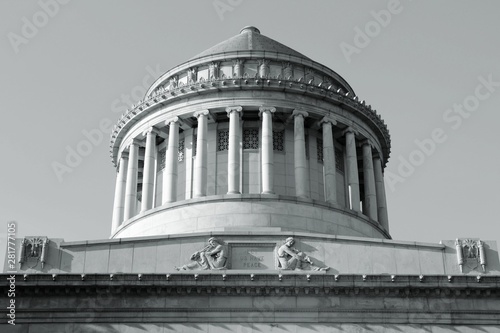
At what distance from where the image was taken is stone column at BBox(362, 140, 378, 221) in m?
39.0

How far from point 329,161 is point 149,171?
9061 mm

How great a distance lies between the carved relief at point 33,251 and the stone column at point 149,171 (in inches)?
385

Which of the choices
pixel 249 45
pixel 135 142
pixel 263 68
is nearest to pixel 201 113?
pixel 263 68

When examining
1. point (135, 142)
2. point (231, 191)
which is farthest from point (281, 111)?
point (135, 142)

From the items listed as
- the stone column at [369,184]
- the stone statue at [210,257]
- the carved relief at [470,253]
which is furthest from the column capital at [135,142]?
the carved relief at [470,253]

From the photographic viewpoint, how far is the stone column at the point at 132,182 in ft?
126

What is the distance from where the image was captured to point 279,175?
36969mm

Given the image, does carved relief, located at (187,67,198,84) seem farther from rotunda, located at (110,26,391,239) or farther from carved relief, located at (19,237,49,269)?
carved relief, located at (19,237,49,269)

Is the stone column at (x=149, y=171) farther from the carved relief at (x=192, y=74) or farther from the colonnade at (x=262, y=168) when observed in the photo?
the carved relief at (x=192, y=74)

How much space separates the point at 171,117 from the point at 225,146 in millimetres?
3185

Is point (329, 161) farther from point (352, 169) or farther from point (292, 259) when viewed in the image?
point (292, 259)

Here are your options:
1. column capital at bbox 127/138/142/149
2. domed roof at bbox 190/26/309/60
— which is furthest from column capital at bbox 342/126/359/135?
column capital at bbox 127/138/142/149

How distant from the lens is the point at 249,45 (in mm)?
40969

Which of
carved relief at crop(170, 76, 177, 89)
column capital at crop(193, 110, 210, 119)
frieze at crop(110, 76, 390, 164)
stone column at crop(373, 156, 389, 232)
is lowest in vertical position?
stone column at crop(373, 156, 389, 232)
